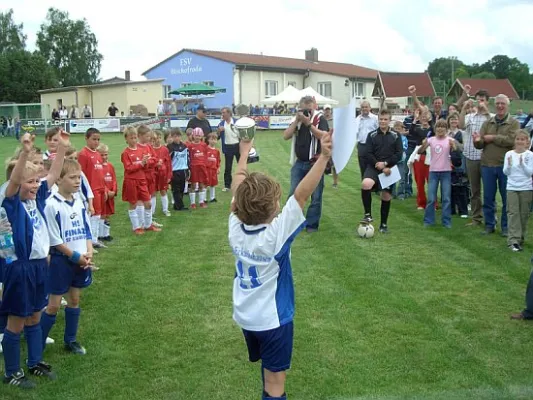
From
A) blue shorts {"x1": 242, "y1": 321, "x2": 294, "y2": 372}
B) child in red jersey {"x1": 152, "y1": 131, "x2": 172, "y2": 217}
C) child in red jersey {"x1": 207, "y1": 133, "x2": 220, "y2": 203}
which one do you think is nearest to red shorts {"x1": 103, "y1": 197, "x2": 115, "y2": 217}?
child in red jersey {"x1": 152, "y1": 131, "x2": 172, "y2": 217}

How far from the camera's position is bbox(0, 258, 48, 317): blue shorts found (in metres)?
4.27

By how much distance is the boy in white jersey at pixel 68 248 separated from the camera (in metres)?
4.76

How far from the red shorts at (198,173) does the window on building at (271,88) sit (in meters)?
39.6

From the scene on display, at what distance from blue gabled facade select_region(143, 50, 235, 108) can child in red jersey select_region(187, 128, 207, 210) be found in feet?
122

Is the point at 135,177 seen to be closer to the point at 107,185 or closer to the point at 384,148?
the point at 107,185

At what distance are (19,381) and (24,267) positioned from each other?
35.3 inches

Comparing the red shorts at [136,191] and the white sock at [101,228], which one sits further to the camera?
the red shorts at [136,191]

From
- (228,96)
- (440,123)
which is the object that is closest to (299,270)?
(440,123)

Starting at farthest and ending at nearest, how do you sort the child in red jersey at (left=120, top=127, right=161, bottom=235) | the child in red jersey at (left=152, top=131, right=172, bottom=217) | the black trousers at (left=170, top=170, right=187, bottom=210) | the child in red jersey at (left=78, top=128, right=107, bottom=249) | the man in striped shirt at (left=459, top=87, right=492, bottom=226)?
the black trousers at (left=170, top=170, right=187, bottom=210) < the child in red jersey at (left=152, top=131, right=172, bottom=217) < the man in striped shirt at (left=459, top=87, right=492, bottom=226) < the child in red jersey at (left=120, top=127, right=161, bottom=235) < the child in red jersey at (left=78, top=128, right=107, bottom=249)

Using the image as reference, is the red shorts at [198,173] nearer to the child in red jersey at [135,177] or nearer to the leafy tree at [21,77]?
the child in red jersey at [135,177]

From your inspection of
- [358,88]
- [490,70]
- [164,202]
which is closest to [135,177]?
[164,202]

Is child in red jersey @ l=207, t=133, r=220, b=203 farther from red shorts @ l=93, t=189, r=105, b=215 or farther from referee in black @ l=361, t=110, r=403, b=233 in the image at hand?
referee in black @ l=361, t=110, r=403, b=233

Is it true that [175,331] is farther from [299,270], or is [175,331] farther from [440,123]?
[440,123]

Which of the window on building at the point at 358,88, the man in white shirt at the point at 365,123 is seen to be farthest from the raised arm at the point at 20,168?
the window on building at the point at 358,88
